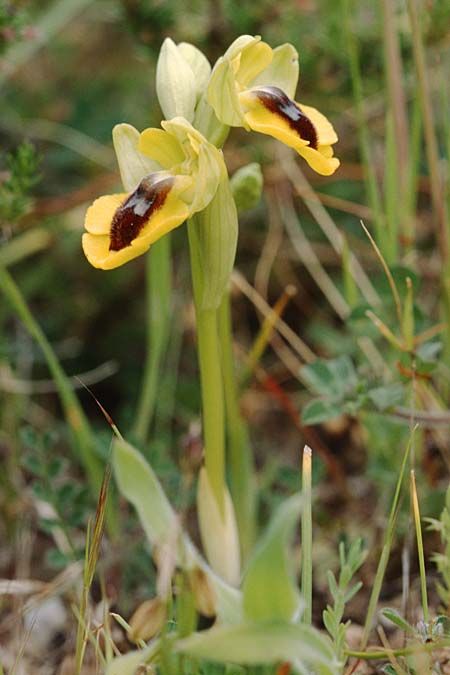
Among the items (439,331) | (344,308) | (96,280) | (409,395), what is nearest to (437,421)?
(409,395)

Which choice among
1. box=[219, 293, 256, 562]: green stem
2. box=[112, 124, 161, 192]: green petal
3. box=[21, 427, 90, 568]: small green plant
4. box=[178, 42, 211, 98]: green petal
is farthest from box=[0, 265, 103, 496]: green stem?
box=[178, 42, 211, 98]: green petal

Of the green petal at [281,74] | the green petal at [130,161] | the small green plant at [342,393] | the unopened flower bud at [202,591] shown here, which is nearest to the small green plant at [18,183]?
the green petal at [130,161]

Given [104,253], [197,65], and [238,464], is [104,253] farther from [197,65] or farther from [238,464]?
[238,464]

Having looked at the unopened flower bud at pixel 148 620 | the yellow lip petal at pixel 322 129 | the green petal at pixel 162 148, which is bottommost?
the unopened flower bud at pixel 148 620

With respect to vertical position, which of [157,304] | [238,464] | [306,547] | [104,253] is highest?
[104,253]

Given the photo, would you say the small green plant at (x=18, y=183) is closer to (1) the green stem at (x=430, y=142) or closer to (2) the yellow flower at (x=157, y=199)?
(2) the yellow flower at (x=157, y=199)

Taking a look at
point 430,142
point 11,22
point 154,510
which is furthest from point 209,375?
point 11,22

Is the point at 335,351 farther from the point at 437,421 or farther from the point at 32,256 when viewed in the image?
the point at 32,256

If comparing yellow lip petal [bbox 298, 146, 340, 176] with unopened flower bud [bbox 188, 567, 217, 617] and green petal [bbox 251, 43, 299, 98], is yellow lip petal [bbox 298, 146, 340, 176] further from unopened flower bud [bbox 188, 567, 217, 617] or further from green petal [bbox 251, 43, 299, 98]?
unopened flower bud [bbox 188, 567, 217, 617]
